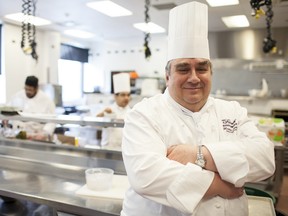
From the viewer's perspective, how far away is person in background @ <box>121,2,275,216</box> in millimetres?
1010

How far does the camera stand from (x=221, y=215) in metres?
1.09

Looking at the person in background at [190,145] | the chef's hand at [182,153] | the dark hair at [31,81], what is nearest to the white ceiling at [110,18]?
the dark hair at [31,81]

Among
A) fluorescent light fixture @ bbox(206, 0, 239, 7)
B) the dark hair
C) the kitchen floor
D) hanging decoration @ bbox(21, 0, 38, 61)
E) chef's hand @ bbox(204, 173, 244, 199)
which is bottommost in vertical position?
the kitchen floor

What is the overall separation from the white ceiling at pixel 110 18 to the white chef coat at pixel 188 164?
334 cm

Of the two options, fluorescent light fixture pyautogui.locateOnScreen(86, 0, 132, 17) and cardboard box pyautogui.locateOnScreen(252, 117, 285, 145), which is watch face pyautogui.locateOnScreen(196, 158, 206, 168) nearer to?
cardboard box pyautogui.locateOnScreen(252, 117, 285, 145)

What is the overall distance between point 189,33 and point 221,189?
72 cm

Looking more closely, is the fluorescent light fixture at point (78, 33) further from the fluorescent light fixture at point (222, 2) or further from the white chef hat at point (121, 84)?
the white chef hat at point (121, 84)

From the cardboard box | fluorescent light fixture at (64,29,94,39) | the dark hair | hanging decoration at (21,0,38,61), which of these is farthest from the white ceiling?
the cardboard box

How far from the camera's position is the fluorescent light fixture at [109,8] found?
4863 millimetres

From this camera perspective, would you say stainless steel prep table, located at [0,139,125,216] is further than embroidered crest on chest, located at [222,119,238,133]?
Yes

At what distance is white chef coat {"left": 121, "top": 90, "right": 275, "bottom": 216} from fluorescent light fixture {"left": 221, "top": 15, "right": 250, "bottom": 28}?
4.87 m

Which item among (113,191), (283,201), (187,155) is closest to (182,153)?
(187,155)

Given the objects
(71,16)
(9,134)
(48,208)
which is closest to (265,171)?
(48,208)

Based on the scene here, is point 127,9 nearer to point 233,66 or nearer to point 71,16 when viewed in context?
point 71,16
